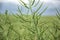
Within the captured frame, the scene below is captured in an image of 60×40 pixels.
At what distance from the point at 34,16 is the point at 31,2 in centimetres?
38

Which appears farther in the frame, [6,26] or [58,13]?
[6,26]

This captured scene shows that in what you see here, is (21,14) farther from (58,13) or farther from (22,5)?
(58,13)

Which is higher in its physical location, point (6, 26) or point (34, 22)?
point (34, 22)

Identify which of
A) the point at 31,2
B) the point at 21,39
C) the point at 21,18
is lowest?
the point at 21,39

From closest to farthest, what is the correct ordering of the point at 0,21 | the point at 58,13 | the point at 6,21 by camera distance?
the point at 58,13, the point at 6,21, the point at 0,21

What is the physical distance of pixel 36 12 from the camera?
464 centimetres

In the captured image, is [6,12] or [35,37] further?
[6,12]

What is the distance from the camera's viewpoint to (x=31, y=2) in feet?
15.8

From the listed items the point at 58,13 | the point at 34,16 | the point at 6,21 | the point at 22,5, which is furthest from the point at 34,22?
the point at 6,21

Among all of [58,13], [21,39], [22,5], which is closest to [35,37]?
[22,5]

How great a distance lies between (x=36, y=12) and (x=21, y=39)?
8.01ft

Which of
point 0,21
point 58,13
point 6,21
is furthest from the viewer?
point 0,21

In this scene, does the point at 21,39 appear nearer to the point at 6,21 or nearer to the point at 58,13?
the point at 6,21

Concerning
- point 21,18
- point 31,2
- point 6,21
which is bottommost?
point 6,21
